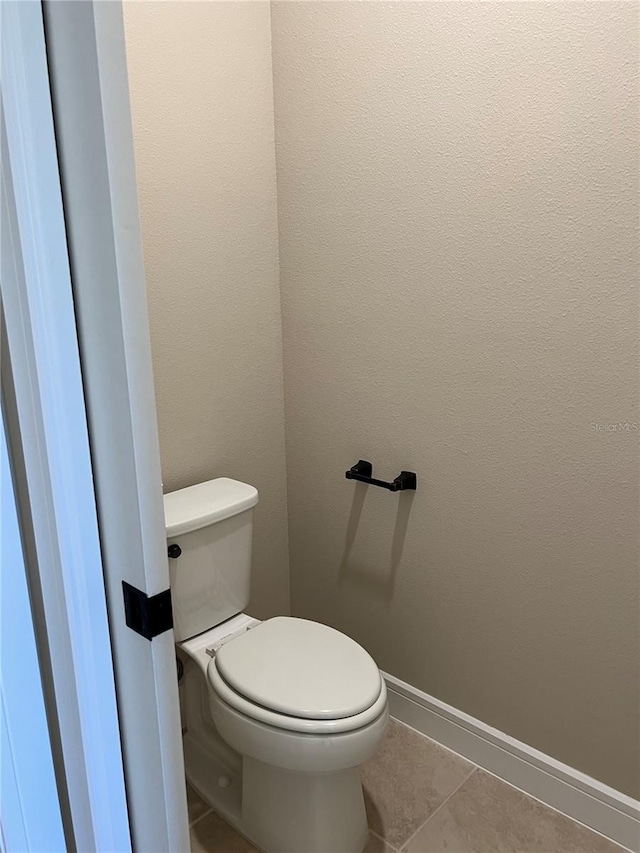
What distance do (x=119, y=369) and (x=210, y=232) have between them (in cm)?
116

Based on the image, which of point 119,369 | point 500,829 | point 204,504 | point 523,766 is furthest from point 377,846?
point 119,369

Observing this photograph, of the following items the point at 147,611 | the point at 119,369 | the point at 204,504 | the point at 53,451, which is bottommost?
the point at 204,504

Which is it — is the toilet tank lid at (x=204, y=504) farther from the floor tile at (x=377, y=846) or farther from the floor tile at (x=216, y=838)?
the floor tile at (x=377, y=846)

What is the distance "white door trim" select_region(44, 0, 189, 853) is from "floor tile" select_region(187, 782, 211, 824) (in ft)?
2.74

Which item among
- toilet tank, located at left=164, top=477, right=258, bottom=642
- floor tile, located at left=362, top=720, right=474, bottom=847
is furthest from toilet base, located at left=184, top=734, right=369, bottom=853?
toilet tank, located at left=164, top=477, right=258, bottom=642

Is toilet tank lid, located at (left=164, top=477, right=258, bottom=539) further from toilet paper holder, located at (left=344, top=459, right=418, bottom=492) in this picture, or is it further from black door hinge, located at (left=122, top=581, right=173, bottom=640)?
black door hinge, located at (left=122, top=581, right=173, bottom=640)

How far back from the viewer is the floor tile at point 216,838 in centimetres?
159

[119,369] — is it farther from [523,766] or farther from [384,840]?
[523,766]

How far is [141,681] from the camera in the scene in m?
0.88

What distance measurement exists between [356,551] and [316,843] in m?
0.78

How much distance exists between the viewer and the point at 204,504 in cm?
170

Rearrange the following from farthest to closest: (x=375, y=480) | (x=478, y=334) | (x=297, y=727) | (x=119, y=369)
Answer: (x=375, y=480) → (x=478, y=334) → (x=297, y=727) → (x=119, y=369)

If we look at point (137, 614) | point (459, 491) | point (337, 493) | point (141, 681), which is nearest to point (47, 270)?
point (137, 614)

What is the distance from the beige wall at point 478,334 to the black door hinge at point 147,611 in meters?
1.02
